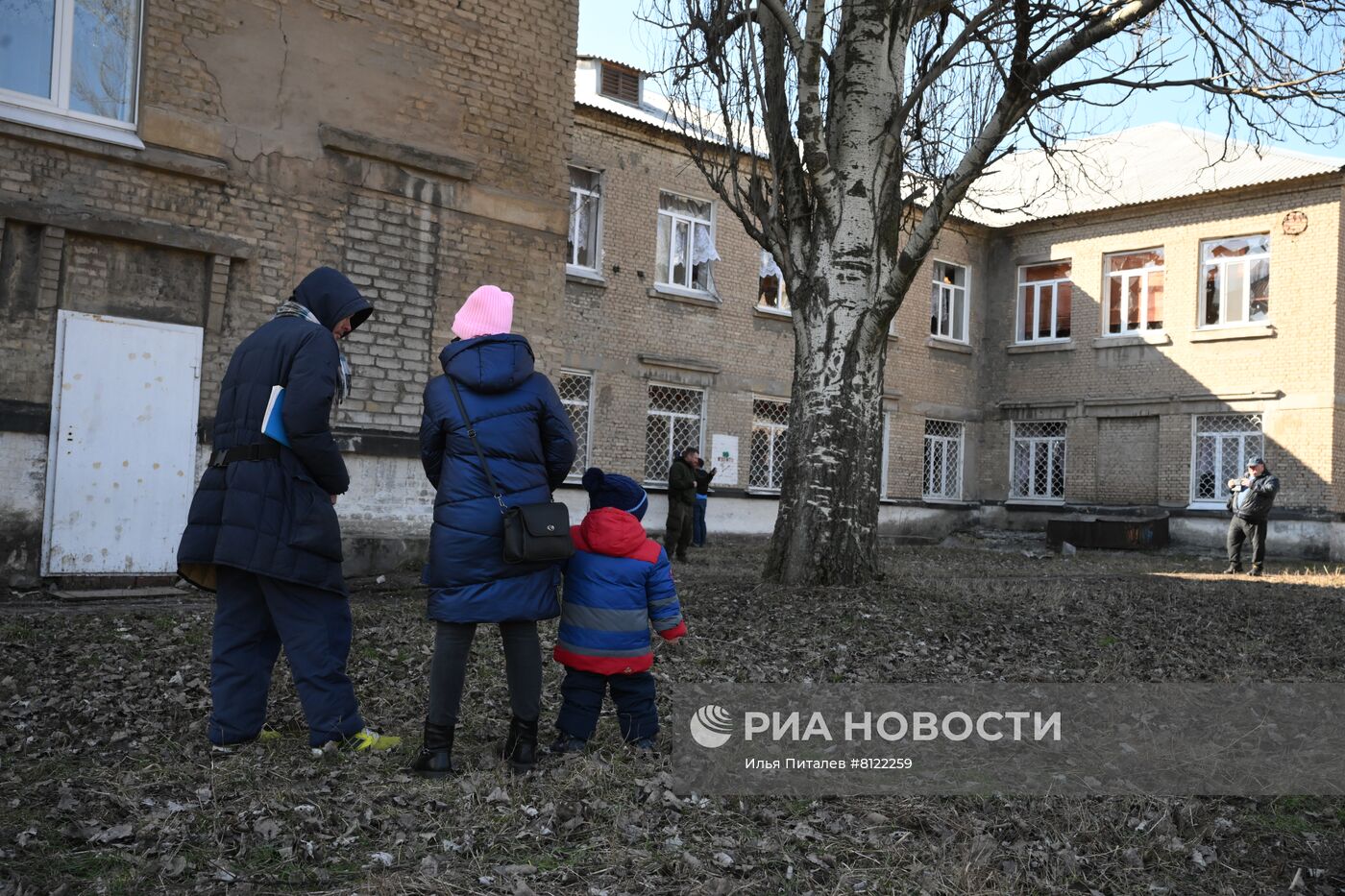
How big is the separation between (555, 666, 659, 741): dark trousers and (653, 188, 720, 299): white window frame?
1629 cm

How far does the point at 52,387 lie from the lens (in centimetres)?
962

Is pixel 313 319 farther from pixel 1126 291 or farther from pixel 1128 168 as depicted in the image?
pixel 1128 168

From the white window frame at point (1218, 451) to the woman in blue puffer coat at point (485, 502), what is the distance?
2125 centimetres

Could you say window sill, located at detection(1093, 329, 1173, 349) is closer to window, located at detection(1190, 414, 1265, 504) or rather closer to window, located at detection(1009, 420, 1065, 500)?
window, located at detection(1190, 414, 1265, 504)

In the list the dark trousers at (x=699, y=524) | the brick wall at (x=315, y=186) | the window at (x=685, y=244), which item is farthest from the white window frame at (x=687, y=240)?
the brick wall at (x=315, y=186)

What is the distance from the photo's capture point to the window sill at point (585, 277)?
19266 millimetres

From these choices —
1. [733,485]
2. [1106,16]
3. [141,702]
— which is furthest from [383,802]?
[733,485]

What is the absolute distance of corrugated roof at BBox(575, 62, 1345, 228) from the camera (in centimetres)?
2184

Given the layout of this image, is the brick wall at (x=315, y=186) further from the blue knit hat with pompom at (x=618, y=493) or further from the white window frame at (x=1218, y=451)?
the white window frame at (x=1218, y=451)

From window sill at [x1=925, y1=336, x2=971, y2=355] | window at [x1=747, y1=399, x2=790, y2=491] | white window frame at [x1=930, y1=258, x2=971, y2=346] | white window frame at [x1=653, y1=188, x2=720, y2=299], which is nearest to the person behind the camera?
white window frame at [x1=653, y1=188, x2=720, y2=299]

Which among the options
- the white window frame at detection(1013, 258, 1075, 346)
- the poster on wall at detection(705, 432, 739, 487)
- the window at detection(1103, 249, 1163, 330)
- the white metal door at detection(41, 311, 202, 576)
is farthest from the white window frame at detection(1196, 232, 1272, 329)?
the white metal door at detection(41, 311, 202, 576)

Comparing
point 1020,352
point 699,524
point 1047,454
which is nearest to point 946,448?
point 1047,454

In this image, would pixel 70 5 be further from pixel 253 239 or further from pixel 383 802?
pixel 383 802

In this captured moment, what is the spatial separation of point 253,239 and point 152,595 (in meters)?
3.34
